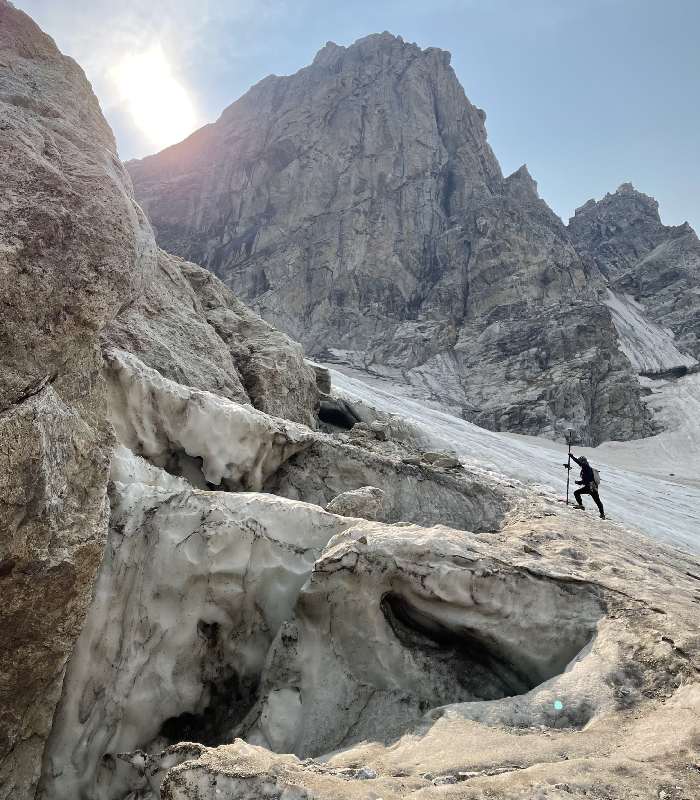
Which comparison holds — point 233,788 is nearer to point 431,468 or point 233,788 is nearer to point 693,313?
Result: point 431,468

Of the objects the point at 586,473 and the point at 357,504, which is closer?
the point at 357,504

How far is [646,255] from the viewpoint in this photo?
102688mm

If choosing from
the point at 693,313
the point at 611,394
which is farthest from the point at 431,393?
the point at 693,313

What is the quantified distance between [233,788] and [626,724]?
9.06 feet

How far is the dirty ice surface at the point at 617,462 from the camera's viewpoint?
18.1 meters

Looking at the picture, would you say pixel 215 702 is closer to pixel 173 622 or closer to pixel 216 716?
pixel 216 716

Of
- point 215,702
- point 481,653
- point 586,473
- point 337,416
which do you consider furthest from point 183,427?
point 586,473

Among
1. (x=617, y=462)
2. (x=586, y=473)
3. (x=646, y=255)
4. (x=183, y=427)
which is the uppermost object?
(x=646, y=255)

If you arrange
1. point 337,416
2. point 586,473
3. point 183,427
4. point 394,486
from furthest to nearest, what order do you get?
point 337,416
point 586,473
point 394,486
point 183,427

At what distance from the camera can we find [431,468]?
12414 mm

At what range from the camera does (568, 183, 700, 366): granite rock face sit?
81750 mm

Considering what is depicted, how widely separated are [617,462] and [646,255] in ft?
226

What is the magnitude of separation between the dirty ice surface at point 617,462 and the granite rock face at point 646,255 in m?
27.1

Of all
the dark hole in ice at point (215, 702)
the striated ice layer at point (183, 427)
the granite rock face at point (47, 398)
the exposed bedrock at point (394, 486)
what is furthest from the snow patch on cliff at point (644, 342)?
the granite rock face at point (47, 398)
